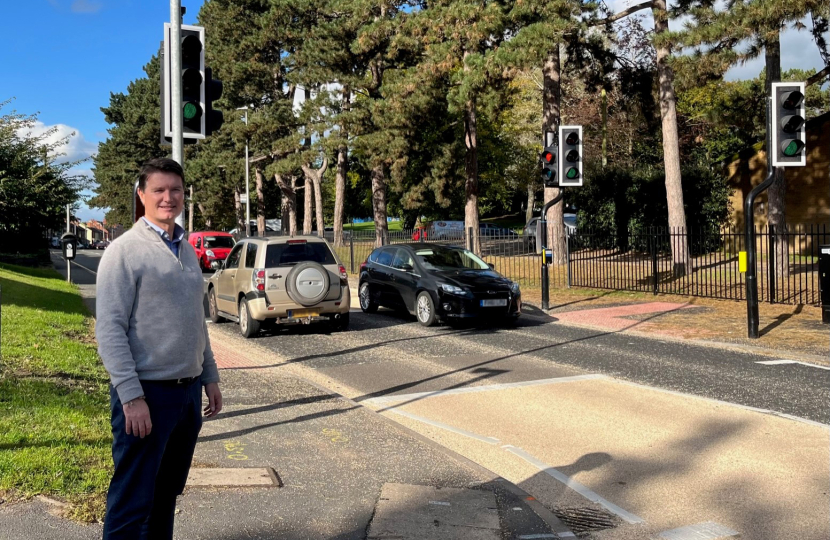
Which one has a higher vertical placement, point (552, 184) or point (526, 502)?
point (552, 184)

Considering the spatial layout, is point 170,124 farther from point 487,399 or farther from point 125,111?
point 125,111

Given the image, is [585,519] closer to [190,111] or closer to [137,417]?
[137,417]

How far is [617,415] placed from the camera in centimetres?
779

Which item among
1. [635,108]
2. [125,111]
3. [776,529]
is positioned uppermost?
[125,111]

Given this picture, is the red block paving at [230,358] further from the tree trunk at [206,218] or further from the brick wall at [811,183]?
the tree trunk at [206,218]

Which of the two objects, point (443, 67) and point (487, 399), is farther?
point (443, 67)

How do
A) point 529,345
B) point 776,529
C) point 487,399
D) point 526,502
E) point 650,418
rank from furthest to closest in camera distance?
1. point 529,345
2. point 487,399
3. point 650,418
4. point 526,502
5. point 776,529

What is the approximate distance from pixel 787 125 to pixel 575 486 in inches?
326

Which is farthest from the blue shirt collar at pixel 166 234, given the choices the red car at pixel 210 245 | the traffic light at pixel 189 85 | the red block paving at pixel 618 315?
the red car at pixel 210 245

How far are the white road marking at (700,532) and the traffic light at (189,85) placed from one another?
5.49 metres

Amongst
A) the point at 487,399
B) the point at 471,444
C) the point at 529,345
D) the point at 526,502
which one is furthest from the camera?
the point at 529,345


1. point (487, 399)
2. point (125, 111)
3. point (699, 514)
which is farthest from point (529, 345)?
point (125, 111)

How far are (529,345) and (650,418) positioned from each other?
4.80 meters

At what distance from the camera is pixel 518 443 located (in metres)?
6.84
